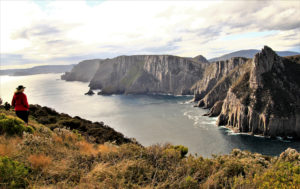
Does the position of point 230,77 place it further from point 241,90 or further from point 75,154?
point 75,154

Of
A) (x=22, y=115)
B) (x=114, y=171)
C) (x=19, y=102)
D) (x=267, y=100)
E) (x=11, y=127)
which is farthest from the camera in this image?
(x=267, y=100)

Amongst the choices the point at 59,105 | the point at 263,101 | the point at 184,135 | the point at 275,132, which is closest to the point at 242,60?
the point at 263,101

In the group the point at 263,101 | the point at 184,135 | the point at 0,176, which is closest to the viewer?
the point at 0,176

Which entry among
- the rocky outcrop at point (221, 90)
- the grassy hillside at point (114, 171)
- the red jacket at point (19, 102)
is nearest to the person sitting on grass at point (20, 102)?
the red jacket at point (19, 102)

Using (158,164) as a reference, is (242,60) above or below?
above

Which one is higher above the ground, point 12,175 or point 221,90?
point 12,175

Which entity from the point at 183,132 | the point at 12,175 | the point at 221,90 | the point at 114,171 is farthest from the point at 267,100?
the point at 12,175

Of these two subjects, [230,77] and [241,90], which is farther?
[230,77]

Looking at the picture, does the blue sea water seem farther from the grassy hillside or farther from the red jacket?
the grassy hillside

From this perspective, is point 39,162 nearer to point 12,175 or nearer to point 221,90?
point 12,175
